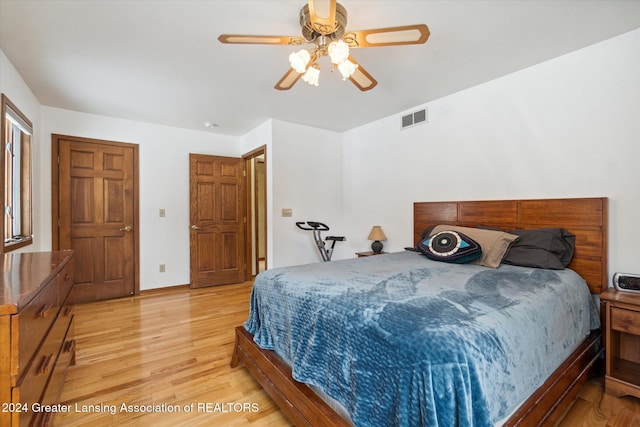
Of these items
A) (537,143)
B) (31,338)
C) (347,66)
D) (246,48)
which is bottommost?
(31,338)

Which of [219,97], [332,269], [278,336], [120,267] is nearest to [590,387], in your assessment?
[332,269]

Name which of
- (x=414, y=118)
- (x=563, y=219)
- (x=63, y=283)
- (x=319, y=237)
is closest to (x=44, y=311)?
(x=63, y=283)

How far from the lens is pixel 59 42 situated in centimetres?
211

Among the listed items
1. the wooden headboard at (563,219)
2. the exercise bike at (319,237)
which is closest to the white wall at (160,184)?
the exercise bike at (319,237)

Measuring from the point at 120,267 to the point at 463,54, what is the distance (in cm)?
471

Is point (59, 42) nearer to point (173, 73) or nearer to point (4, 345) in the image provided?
point (173, 73)

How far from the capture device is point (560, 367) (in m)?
1.54

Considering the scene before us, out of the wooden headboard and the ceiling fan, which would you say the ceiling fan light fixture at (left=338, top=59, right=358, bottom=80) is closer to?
the ceiling fan

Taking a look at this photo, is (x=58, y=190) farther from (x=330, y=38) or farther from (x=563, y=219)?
(x=563, y=219)

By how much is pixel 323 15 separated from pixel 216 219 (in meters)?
3.64

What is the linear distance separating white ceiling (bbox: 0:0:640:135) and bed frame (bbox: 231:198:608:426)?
1.27 m

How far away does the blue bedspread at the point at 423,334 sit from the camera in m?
0.92

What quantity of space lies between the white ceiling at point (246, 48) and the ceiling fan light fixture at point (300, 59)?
0.36m

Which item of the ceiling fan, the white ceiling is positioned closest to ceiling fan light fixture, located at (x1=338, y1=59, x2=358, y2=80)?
the ceiling fan
